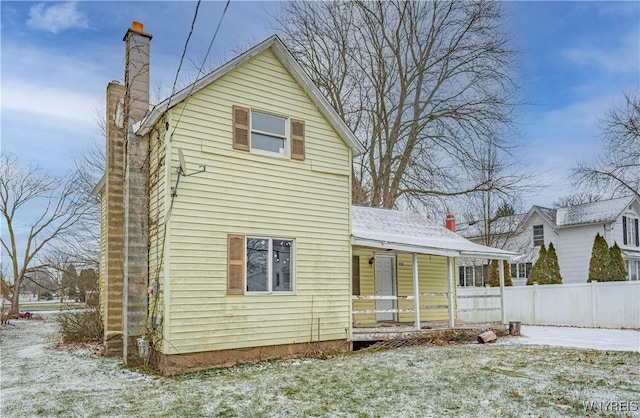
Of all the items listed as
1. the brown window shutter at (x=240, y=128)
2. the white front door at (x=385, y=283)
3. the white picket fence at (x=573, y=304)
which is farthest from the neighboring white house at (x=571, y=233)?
the brown window shutter at (x=240, y=128)

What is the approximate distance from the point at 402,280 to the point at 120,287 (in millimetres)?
8174

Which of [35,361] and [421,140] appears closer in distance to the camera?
[35,361]

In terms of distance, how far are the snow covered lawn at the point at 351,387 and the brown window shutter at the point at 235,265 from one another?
1528 mm

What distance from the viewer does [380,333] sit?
39.7 feet

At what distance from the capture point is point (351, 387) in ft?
24.7

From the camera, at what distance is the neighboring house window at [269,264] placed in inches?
397

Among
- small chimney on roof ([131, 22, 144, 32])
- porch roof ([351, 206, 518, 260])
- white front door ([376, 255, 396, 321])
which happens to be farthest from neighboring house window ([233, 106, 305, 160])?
white front door ([376, 255, 396, 321])

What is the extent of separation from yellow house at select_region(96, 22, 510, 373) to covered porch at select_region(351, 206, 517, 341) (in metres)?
1.25

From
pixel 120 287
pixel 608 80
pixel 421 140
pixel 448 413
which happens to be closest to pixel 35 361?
pixel 120 287

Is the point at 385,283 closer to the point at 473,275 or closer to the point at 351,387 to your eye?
the point at 351,387

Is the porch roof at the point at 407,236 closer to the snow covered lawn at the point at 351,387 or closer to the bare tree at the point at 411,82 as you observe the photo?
the snow covered lawn at the point at 351,387

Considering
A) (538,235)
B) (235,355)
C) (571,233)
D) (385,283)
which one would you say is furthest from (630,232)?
(235,355)

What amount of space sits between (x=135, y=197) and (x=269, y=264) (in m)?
3.22

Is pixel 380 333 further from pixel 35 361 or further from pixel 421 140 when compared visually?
pixel 421 140
